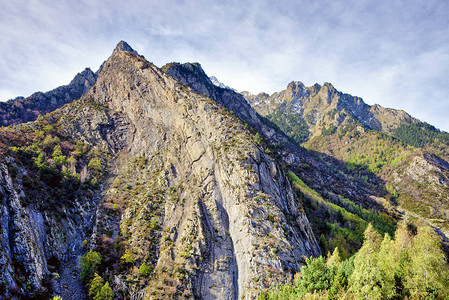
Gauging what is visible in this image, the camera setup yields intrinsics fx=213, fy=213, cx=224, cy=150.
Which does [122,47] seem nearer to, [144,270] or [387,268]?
[144,270]

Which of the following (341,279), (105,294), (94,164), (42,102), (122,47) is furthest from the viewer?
(122,47)

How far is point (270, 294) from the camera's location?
122 feet

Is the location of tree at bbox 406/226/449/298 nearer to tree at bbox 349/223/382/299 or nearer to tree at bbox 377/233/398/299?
tree at bbox 377/233/398/299

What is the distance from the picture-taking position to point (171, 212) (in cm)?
6134

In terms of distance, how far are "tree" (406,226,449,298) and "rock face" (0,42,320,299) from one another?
2660 cm

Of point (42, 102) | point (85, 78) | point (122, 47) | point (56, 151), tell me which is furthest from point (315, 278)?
point (122, 47)

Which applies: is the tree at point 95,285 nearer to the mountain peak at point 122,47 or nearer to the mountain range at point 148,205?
the mountain range at point 148,205

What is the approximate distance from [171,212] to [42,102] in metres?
144

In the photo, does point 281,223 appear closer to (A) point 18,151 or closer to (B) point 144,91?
(A) point 18,151

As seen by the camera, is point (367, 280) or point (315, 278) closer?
point (367, 280)

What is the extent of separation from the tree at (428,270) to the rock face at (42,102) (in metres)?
167

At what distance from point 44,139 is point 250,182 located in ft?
248

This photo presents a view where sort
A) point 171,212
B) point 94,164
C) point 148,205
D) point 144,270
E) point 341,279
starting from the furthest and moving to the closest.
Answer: point 94,164 < point 148,205 < point 171,212 < point 144,270 < point 341,279

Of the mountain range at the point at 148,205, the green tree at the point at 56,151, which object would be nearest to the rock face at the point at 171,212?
the mountain range at the point at 148,205
